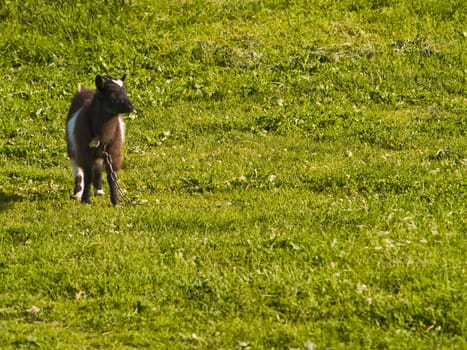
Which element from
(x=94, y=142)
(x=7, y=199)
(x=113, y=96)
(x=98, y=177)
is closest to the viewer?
(x=113, y=96)

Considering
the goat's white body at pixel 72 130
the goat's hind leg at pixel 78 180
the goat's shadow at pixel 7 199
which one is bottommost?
the goat's shadow at pixel 7 199

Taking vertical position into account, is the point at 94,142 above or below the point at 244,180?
above

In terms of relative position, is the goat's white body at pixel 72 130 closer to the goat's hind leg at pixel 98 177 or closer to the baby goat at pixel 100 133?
the baby goat at pixel 100 133

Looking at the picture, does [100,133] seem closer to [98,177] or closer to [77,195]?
[98,177]

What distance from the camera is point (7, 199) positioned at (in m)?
11.5

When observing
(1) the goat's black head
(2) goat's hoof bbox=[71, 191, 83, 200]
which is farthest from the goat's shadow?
(1) the goat's black head

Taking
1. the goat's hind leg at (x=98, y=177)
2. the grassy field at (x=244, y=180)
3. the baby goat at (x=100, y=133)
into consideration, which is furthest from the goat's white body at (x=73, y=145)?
the grassy field at (x=244, y=180)

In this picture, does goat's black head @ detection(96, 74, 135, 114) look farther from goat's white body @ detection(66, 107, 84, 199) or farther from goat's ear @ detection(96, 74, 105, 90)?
goat's white body @ detection(66, 107, 84, 199)

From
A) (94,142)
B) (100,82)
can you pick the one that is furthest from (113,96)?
(94,142)

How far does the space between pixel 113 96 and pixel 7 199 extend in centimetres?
191

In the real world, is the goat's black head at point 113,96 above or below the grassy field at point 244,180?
above

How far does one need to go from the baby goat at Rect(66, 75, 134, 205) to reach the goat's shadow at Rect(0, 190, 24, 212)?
2.39ft

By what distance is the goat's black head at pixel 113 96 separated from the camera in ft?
35.3

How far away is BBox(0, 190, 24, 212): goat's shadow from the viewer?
36.8 ft
